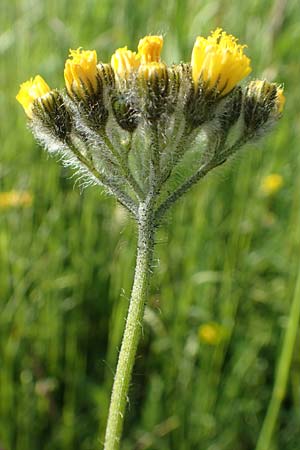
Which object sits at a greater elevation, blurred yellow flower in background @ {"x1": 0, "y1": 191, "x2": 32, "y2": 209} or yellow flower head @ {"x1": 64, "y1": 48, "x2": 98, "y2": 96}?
yellow flower head @ {"x1": 64, "y1": 48, "x2": 98, "y2": 96}

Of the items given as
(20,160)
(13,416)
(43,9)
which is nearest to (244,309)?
(13,416)

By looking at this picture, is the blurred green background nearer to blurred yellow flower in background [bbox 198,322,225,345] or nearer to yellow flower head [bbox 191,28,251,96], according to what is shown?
blurred yellow flower in background [bbox 198,322,225,345]

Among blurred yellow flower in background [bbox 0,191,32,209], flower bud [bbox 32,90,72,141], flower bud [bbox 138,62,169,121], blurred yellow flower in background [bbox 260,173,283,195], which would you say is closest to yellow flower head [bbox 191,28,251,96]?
flower bud [bbox 138,62,169,121]

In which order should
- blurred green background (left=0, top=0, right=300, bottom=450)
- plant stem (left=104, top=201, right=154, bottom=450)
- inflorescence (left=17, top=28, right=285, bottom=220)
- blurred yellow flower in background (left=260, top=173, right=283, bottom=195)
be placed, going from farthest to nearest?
1. blurred yellow flower in background (left=260, top=173, right=283, bottom=195)
2. blurred green background (left=0, top=0, right=300, bottom=450)
3. inflorescence (left=17, top=28, right=285, bottom=220)
4. plant stem (left=104, top=201, right=154, bottom=450)

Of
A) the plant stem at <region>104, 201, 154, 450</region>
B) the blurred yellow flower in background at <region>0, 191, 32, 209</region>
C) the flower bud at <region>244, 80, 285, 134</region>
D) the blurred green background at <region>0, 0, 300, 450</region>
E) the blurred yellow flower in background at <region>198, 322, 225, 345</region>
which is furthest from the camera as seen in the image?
the blurred yellow flower in background at <region>0, 191, 32, 209</region>

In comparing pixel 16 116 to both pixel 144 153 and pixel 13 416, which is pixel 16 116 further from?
pixel 144 153

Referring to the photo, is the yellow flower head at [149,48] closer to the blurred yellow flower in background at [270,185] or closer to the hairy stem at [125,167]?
the hairy stem at [125,167]

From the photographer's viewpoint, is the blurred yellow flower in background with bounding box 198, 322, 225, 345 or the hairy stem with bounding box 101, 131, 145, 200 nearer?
the hairy stem with bounding box 101, 131, 145, 200

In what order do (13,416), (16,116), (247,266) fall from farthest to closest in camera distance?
(16,116), (247,266), (13,416)
